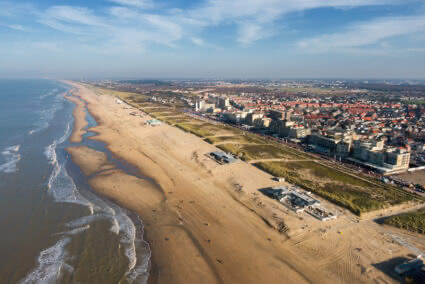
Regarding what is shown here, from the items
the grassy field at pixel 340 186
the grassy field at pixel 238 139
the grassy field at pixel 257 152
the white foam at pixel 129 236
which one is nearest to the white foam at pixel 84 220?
the white foam at pixel 129 236

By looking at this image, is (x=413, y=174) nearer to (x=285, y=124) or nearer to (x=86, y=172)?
(x=285, y=124)

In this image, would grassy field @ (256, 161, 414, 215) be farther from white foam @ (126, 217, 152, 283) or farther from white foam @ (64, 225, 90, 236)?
white foam @ (64, 225, 90, 236)

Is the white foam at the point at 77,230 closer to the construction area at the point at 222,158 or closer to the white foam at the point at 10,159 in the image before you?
the white foam at the point at 10,159

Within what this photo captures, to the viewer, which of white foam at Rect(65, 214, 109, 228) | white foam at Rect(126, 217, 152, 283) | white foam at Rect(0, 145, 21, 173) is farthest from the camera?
white foam at Rect(0, 145, 21, 173)

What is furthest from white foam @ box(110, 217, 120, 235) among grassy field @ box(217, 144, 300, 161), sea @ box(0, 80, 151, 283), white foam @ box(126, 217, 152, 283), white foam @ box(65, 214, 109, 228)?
grassy field @ box(217, 144, 300, 161)

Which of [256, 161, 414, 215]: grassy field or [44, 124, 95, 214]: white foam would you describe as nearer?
[256, 161, 414, 215]: grassy field

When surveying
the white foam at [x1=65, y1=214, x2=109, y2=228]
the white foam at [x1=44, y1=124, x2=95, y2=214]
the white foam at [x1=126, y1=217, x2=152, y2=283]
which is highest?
the white foam at [x1=44, y1=124, x2=95, y2=214]

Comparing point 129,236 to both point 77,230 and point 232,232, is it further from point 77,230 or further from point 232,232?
point 232,232

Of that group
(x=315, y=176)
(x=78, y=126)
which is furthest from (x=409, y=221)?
(x=78, y=126)
